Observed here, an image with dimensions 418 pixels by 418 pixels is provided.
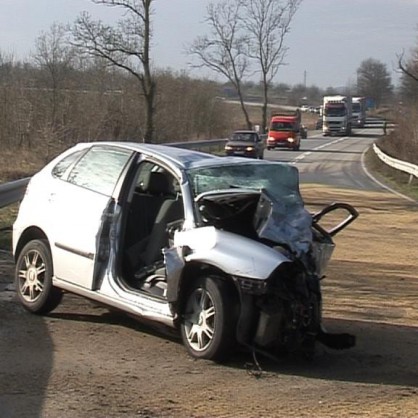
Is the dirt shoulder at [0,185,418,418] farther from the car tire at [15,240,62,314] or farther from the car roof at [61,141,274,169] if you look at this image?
the car roof at [61,141,274,169]

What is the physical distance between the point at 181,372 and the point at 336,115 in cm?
7334

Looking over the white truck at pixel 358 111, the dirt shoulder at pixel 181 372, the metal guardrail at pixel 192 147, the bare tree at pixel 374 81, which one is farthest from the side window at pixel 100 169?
the bare tree at pixel 374 81

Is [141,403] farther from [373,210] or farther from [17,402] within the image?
[373,210]

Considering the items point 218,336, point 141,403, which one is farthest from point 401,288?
point 141,403

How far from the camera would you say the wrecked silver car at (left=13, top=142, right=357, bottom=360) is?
6.85 metres

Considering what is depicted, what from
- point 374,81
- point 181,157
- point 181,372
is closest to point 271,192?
point 181,157

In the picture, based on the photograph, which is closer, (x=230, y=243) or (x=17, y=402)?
(x=17, y=402)

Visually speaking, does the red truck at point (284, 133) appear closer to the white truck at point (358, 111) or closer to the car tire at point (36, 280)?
the white truck at point (358, 111)

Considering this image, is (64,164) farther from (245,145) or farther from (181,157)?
(245,145)

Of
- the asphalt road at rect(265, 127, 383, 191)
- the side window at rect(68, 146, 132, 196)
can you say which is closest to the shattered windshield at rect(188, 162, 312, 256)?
the side window at rect(68, 146, 132, 196)

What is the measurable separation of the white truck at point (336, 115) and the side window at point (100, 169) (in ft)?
222

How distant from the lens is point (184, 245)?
23.6 feet

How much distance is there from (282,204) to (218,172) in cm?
75

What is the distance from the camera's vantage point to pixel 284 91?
168 metres
